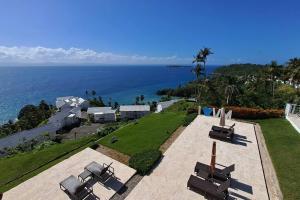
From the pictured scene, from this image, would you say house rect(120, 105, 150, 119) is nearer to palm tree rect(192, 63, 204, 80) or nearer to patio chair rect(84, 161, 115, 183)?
palm tree rect(192, 63, 204, 80)

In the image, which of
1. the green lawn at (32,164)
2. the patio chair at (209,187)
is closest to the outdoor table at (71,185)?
the green lawn at (32,164)

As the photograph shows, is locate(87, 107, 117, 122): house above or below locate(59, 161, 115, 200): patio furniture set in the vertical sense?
below

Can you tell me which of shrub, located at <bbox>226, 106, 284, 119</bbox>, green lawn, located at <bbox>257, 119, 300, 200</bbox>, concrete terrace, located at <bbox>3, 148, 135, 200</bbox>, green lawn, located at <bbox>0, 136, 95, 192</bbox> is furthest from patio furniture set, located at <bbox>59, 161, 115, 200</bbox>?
shrub, located at <bbox>226, 106, 284, 119</bbox>

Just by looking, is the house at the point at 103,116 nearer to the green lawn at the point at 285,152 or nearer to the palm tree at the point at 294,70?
the green lawn at the point at 285,152

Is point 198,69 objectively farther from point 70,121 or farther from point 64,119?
point 70,121

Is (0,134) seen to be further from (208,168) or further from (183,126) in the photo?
(208,168)

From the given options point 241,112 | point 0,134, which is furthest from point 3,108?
point 241,112
